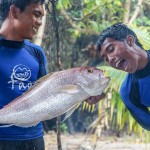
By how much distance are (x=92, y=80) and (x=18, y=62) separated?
661 mm

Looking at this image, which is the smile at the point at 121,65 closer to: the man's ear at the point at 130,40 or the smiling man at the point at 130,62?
the smiling man at the point at 130,62

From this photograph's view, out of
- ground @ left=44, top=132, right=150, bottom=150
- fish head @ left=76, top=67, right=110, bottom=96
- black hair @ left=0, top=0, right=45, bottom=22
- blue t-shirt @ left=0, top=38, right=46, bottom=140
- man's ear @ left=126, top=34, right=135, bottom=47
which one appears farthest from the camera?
ground @ left=44, top=132, right=150, bottom=150

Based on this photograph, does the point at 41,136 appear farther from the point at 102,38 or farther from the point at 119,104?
the point at 119,104

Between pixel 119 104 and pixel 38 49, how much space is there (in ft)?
8.35

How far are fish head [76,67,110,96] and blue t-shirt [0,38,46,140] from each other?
559 millimetres

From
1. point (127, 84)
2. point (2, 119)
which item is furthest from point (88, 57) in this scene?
point (2, 119)

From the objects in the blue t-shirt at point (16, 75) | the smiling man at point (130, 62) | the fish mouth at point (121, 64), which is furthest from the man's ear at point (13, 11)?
the fish mouth at point (121, 64)

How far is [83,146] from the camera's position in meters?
7.77

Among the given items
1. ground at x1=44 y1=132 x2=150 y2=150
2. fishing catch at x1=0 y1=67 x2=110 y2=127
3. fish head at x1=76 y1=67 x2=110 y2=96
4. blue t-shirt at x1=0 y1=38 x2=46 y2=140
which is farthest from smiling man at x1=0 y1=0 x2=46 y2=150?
ground at x1=44 y1=132 x2=150 y2=150

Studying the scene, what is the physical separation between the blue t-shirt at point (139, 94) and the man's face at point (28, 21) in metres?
0.76

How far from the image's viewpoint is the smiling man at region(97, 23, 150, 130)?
2549 mm

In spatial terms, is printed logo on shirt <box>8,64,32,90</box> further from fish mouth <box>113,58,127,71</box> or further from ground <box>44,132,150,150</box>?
ground <box>44,132,150,150</box>

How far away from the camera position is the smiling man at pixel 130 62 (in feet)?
8.36

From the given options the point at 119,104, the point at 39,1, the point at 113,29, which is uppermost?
the point at 39,1
